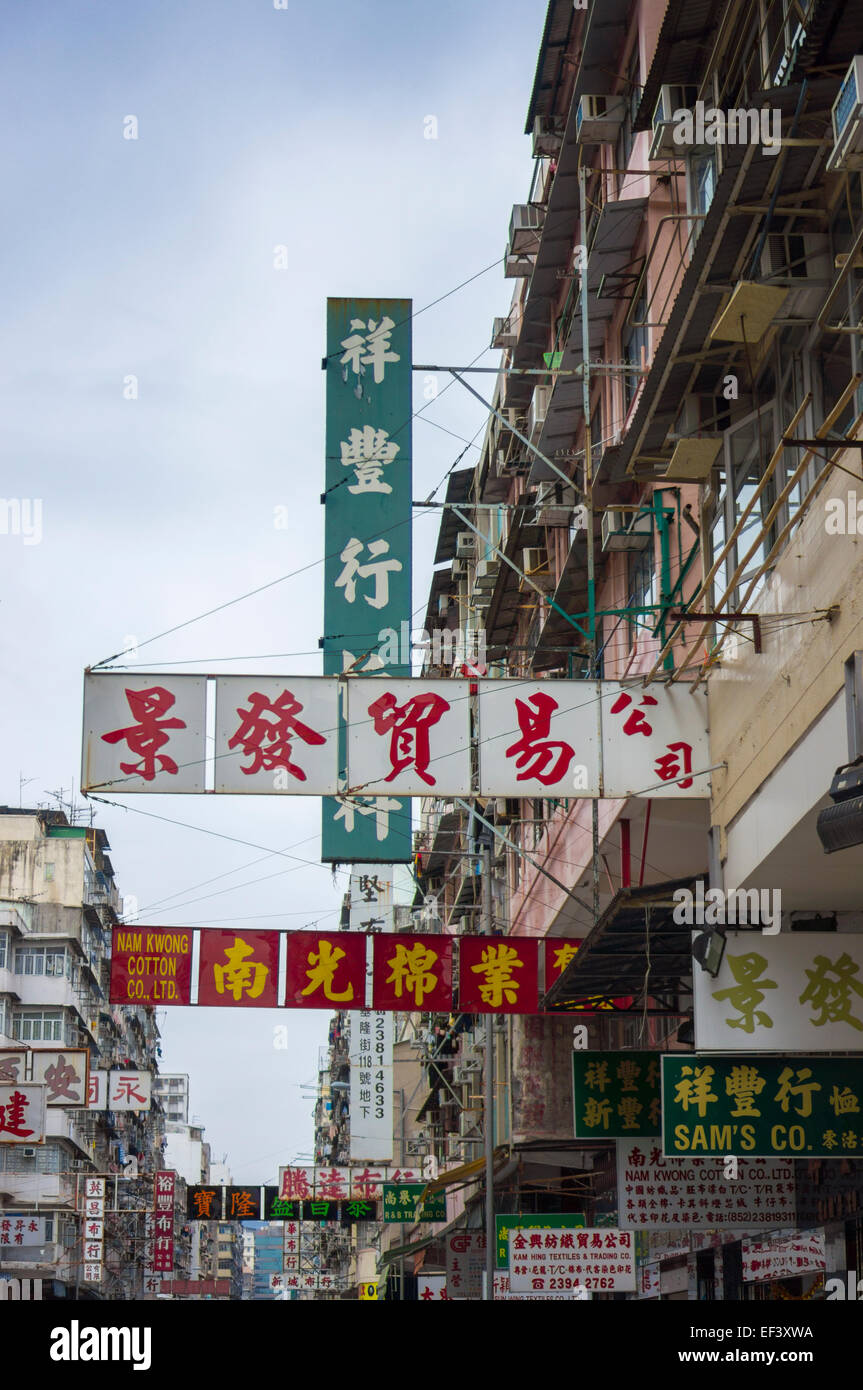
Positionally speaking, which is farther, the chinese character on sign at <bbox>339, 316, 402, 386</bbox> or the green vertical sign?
the chinese character on sign at <bbox>339, 316, 402, 386</bbox>

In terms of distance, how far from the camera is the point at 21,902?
194 feet

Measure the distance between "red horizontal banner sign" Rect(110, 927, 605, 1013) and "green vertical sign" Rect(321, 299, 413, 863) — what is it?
214 cm

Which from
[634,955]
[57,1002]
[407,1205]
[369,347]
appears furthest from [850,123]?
[57,1002]

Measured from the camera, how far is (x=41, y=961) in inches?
2271

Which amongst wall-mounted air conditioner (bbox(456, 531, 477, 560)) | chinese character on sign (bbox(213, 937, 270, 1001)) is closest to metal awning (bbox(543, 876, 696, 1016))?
chinese character on sign (bbox(213, 937, 270, 1001))

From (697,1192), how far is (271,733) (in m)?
5.18

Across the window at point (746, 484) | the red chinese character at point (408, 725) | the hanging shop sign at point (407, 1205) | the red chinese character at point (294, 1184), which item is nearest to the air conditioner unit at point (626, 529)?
the window at point (746, 484)

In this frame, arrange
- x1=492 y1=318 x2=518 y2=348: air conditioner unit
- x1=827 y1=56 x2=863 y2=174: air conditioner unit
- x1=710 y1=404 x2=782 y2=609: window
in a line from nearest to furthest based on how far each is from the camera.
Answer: x1=827 y1=56 x2=863 y2=174: air conditioner unit < x1=710 y1=404 x2=782 y2=609: window < x1=492 y1=318 x2=518 y2=348: air conditioner unit

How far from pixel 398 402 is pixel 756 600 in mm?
8099

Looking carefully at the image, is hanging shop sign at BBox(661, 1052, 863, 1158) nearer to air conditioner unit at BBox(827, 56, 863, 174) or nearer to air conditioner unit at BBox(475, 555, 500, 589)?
air conditioner unit at BBox(827, 56, 863, 174)

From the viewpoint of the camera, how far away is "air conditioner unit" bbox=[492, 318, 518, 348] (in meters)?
25.4

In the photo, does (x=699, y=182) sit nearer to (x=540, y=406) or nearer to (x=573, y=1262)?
(x=540, y=406)

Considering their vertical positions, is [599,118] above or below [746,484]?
above

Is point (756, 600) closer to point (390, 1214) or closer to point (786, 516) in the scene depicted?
point (786, 516)
